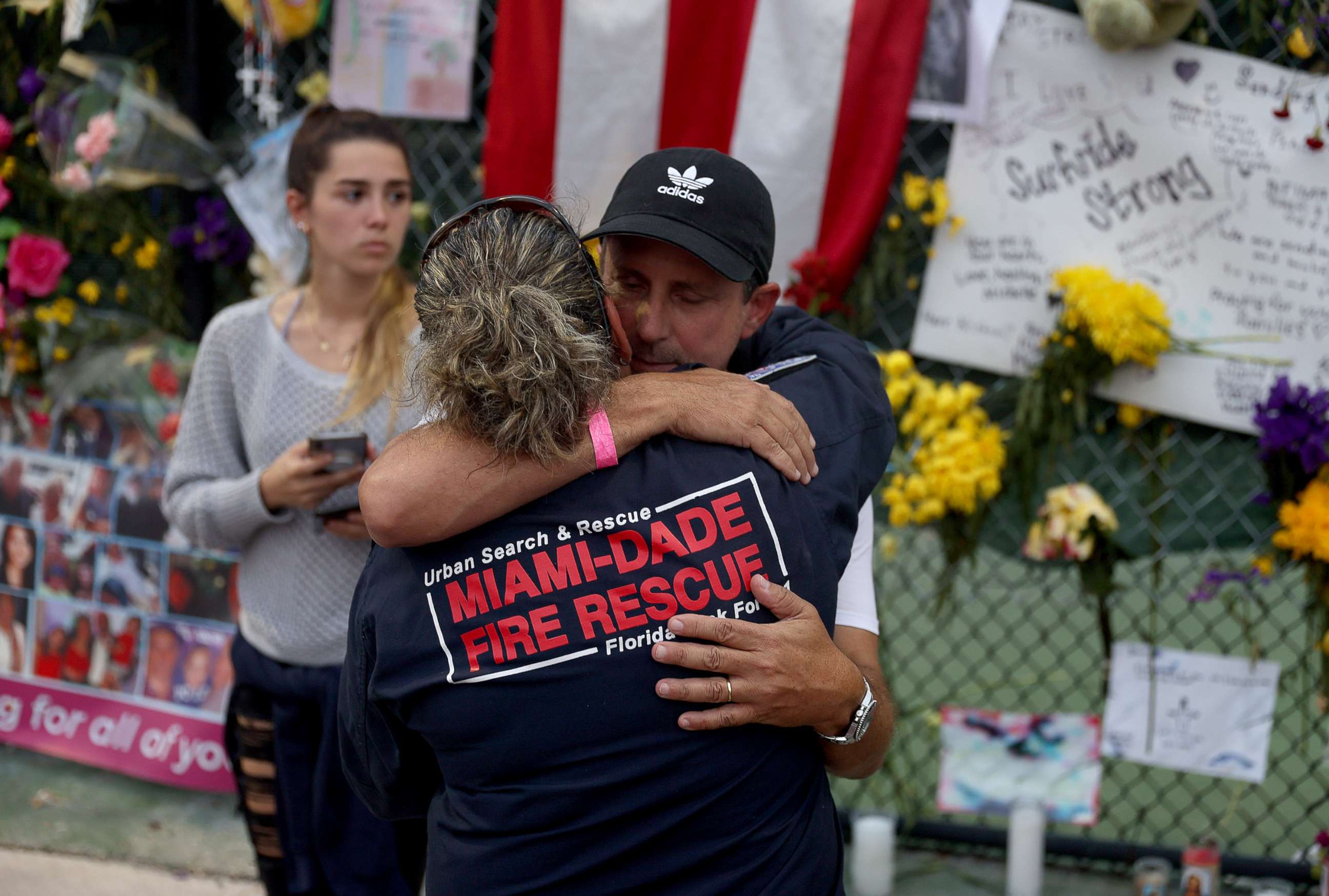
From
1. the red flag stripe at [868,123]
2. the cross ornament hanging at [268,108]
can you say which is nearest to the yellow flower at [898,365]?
the red flag stripe at [868,123]

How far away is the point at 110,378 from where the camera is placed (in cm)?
367

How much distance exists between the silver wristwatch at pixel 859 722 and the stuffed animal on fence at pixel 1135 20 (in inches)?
80.6

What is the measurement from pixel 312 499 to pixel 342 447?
130 millimetres

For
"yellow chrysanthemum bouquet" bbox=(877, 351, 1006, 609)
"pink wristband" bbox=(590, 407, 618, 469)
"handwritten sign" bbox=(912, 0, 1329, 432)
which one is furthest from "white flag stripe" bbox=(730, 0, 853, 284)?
"pink wristband" bbox=(590, 407, 618, 469)

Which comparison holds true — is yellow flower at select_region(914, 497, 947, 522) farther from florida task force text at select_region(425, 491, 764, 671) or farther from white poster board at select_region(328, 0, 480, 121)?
florida task force text at select_region(425, 491, 764, 671)

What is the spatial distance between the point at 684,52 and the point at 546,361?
218cm

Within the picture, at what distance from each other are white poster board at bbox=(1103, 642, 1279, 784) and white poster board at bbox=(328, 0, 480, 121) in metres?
2.42

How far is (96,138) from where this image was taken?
11.3 feet

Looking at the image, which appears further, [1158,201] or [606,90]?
[606,90]

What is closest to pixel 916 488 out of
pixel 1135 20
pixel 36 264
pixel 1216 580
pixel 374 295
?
pixel 1216 580

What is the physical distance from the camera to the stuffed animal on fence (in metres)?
2.85

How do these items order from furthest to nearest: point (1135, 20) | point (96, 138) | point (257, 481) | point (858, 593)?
point (96, 138) < point (1135, 20) < point (257, 481) < point (858, 593)

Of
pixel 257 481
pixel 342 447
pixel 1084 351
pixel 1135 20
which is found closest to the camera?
pixel 342 447

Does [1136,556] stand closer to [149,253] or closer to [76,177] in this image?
[149,253]
